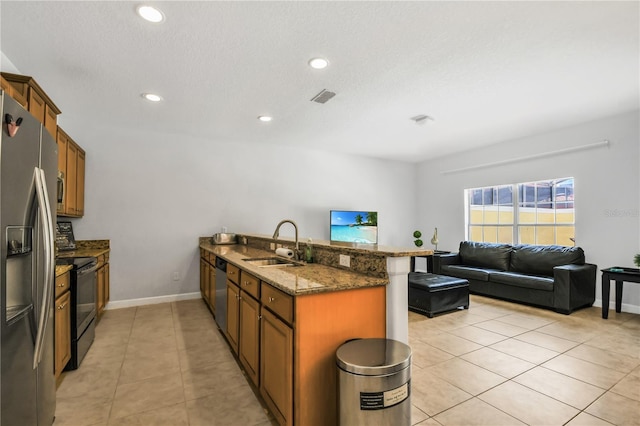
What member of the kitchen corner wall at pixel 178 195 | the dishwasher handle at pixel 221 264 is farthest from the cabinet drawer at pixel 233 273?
the kitchen corner wall at pixel 178 195

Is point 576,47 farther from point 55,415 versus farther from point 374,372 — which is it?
point 55,415

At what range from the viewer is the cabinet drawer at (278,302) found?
167 centimetres

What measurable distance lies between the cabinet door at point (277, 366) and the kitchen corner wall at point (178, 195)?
3.43 m

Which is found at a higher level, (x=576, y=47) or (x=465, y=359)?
(x=576, y=47)

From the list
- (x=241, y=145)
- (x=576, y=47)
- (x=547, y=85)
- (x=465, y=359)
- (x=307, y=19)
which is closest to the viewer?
(x=307, y=19)

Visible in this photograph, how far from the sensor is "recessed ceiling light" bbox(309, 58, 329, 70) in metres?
2.74

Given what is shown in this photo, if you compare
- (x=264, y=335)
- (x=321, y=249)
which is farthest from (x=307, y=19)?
(x=264, y=335)

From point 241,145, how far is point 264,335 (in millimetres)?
4100

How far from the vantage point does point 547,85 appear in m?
3.30

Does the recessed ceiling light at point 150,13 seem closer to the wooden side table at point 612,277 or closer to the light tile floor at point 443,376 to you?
the light tile floor at point 443,376

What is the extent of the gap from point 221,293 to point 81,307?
3.85 ft

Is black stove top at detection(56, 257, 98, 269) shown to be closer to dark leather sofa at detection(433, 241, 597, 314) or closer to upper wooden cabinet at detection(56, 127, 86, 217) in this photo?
upper wooden cabinet at detection(56, 127, 86, 217)

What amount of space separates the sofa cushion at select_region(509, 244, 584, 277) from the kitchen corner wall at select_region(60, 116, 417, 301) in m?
3.30

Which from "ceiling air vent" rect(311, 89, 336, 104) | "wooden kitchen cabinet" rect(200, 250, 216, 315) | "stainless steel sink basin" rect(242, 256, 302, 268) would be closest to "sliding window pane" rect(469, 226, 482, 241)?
"ceiling air vent" rect(311, 89, 336, 104)
